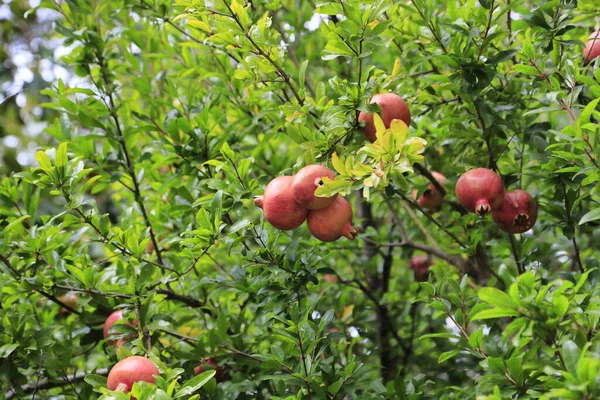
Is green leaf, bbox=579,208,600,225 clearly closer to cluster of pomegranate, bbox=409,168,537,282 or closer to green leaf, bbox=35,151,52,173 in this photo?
cluster of pomegranate, bbox=409,168,537,282

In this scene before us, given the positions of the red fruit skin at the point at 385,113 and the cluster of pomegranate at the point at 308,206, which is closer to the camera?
the cluster of pomegranate at the point at 308,206

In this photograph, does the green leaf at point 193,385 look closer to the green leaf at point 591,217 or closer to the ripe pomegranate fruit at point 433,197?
the green leaf at point 591,217

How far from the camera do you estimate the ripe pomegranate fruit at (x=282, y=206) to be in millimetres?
1502

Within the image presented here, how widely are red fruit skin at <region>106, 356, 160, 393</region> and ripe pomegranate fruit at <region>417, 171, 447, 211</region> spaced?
1.13 metres

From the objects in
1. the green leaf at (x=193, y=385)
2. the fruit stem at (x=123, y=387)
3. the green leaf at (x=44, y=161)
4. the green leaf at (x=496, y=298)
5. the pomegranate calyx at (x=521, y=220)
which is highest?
the green leaf at (x=44, y=161)

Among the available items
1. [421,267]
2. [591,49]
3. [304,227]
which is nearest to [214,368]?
[304,227]

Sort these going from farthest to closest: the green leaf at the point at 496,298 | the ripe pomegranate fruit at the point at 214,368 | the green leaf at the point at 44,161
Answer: the ripe pomegranate fruit at the point at 214,368 < the green leaf at the point at 44,161 < the green leaf at the point at 496,298

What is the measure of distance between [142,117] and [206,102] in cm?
23

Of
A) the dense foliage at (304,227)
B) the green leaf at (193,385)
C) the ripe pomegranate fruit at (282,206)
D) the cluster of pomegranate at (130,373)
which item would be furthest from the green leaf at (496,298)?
the cluster of pomegranate at (130,373)

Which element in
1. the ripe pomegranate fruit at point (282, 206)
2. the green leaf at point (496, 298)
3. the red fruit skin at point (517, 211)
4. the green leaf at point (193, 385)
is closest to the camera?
the green leaf at point (496, 298)

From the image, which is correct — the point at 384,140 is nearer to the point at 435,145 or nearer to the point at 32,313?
the point at 435,145

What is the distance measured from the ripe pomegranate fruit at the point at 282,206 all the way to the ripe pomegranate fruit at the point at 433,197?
76cm

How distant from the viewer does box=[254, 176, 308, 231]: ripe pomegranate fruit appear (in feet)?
4.93

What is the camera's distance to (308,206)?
1.49 m
